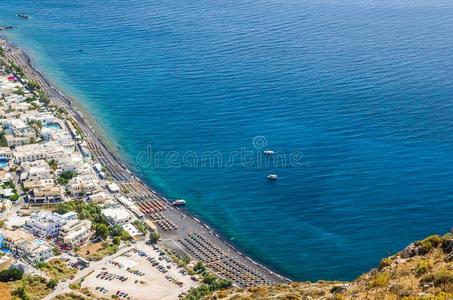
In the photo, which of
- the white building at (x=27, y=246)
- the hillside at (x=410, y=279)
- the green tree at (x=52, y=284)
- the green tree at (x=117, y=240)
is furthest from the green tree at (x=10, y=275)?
the hillside at (x=410, y=279)

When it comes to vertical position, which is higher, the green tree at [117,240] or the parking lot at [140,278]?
the green tree at [117,240]

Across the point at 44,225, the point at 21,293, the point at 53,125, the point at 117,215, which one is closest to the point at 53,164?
the point at 53,125

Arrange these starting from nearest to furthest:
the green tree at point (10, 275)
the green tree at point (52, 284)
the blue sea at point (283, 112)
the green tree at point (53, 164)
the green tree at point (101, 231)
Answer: the green tree at point (52, 284)
the green tree at point (10, 275)
the green tree at point (101, 231)
the blue sea at point (283, 112)
the green tree at point (53, 164)

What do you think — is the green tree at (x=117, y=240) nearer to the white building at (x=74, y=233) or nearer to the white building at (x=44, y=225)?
the white building at (x=74, y=233)

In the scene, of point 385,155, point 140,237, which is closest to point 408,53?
point 385,155

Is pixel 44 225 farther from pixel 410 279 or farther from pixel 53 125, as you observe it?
pixel 410 279

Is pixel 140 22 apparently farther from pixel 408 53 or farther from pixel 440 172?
pixel 440 172
